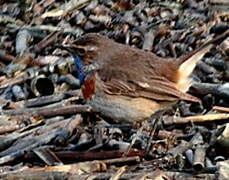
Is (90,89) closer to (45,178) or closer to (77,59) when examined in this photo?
(77,59)

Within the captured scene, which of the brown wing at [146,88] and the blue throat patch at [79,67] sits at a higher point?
the blue throat patch at [79,67]

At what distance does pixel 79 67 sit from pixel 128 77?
0.56m

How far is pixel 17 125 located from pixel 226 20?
2.89 meters

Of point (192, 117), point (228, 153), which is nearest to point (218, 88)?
point (192, 117)

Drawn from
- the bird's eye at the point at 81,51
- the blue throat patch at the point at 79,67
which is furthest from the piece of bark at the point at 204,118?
the bird's eye at the point at 81,51

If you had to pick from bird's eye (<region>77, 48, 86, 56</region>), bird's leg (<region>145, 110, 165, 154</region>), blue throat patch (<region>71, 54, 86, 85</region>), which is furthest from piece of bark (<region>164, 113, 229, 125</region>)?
bird's eye (<region>77, 48, 86, 56</region>)

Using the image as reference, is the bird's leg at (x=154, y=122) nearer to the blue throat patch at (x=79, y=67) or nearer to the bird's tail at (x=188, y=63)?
the bird's tail at (x=188, y=63)

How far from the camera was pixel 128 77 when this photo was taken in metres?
8.95

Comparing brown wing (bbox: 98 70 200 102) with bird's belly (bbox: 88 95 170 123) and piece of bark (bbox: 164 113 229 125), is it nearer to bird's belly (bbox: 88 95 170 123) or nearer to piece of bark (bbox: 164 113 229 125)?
bird's belly (bbox: 88 95 170 123)

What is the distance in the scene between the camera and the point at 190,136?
8.32m

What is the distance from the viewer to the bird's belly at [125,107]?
866 centimetres

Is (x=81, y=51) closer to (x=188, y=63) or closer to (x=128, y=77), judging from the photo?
(x=128, y=77)

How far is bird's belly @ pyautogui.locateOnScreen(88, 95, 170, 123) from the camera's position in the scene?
866cm

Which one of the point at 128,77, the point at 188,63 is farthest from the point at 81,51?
the point at 188,63
